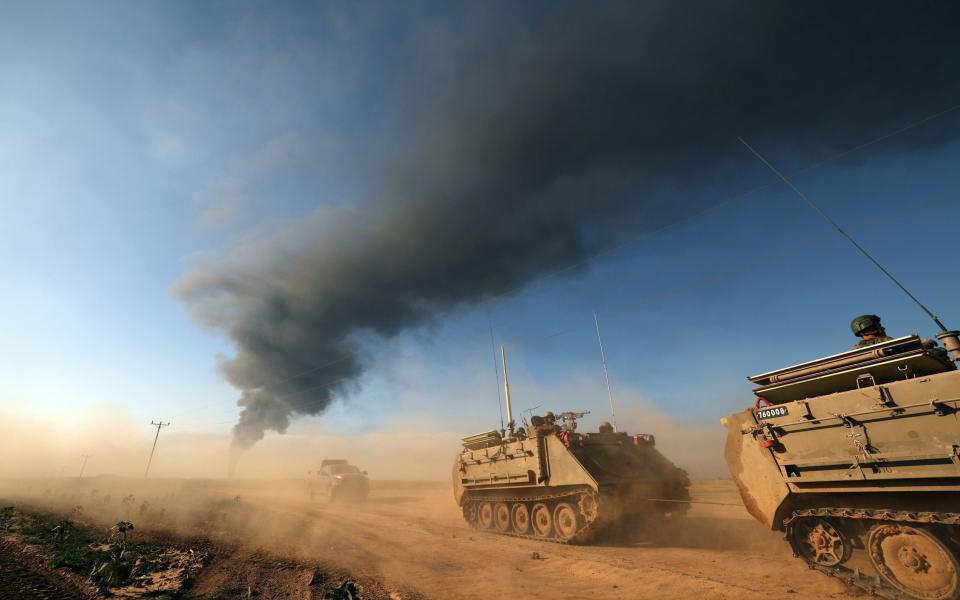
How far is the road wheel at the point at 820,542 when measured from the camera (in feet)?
21.3

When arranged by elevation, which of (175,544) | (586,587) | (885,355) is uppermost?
(885,355)

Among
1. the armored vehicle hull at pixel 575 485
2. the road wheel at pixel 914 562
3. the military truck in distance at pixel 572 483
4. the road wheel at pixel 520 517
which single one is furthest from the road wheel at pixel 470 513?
the road wheel at pixel 914 562

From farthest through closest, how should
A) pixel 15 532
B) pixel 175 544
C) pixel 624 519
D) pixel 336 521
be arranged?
pixel 336 521 < pixel 15 532 < pixel 624 519 < pixel 175 544

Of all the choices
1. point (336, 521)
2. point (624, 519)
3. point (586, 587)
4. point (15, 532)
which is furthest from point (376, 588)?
point (15, 532)

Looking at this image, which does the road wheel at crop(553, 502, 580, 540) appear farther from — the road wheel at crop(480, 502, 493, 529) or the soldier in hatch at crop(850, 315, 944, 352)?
the soldier in hatch at crop(850, 315, 944, 352)

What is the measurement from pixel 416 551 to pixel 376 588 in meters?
3.81

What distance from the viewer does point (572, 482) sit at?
11.5m

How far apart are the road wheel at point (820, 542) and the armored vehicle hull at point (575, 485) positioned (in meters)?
3.77

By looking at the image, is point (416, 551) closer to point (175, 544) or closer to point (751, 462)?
point (175, 544)

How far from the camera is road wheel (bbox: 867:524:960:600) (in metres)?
5.31

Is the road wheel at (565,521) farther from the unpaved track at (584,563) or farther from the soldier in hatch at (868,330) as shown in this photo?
the soldier in hatch at (868,330)

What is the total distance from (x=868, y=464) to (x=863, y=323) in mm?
2568

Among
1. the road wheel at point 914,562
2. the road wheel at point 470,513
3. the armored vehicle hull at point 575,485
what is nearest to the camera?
the road wheel at point 914,562

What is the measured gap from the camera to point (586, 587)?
6.81 meters
